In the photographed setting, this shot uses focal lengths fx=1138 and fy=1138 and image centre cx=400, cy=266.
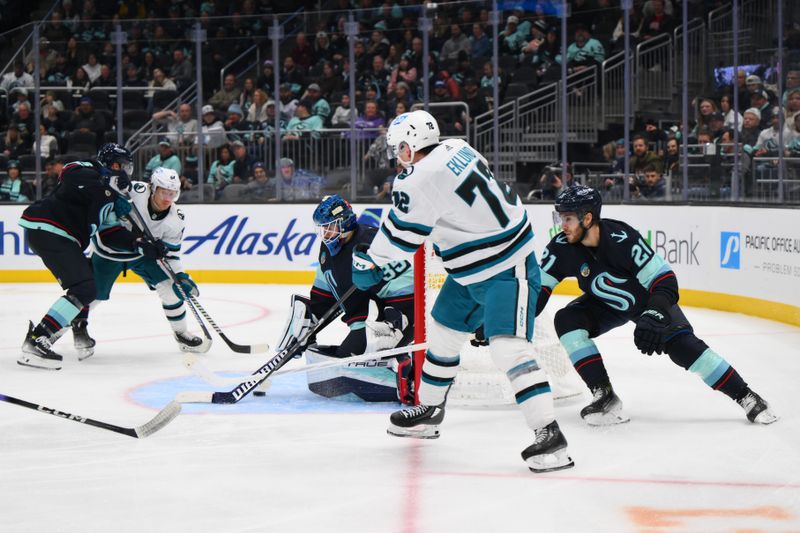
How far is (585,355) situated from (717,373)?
48 cm

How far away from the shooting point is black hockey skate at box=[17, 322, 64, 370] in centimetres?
559

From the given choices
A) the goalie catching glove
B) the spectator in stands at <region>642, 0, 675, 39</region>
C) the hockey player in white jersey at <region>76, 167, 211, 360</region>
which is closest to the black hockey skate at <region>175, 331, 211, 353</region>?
the hockey player in white jersey at <region>76, 167, 211, 360</region>

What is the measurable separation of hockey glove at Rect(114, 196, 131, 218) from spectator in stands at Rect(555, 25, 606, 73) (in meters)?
4.65

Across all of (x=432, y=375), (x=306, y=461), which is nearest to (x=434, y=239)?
(x=432, y=375)

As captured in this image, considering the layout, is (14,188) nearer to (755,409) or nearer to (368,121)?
(368,121)

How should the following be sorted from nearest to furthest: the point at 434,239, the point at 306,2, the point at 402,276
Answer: the point at 434,239
the point at 402,276
the point at 306,2

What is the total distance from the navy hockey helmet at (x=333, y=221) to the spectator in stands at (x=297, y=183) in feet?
16.8

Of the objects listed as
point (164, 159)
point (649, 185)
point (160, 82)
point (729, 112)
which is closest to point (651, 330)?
point (729, 112)

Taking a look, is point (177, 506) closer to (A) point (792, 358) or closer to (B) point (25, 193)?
(A) point (792, 358)

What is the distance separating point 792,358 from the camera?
5.82 meters

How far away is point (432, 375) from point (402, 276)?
0.86 m

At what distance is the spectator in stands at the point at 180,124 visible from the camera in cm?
1002

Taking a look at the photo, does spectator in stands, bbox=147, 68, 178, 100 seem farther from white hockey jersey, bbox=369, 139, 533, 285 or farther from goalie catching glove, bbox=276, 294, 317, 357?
white hockey jersey, bbox=369, 139, 533, 285

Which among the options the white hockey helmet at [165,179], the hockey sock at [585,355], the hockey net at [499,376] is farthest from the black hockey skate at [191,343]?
the hockey sock at [585,355]
